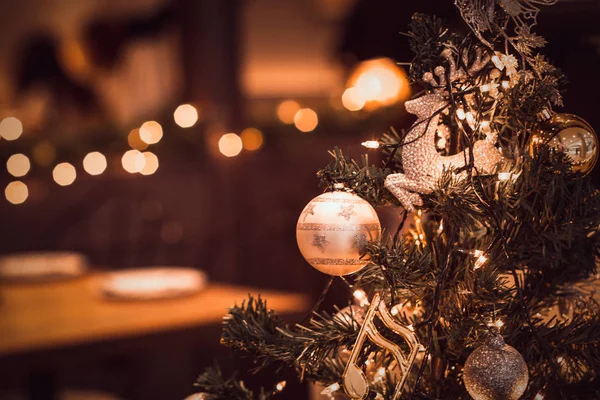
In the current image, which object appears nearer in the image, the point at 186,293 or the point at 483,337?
the point at 483,337

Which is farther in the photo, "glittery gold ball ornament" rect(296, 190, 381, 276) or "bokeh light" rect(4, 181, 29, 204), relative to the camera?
"bokeh light" rect(4, 181, 29, 204)

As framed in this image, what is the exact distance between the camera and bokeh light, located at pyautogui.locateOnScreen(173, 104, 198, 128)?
335cm

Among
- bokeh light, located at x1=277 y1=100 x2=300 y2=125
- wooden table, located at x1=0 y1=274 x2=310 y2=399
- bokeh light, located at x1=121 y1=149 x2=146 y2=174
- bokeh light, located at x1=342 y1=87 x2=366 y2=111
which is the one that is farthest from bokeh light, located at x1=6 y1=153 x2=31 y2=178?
bokeh light, located at x1=342 y1=87 x2=366 y2=111

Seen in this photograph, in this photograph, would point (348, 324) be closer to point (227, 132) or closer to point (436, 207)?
point (436, 207)

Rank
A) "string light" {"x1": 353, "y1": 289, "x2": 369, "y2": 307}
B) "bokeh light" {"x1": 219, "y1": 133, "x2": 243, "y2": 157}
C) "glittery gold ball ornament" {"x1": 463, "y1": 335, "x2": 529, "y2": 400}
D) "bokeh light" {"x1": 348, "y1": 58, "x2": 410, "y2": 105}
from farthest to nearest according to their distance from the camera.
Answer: "bokeh light" {"x1": 219, "y1": 133, "x2": 243, "y2": 157}, "bokeh light" {"x1": 348, "y1": 58, "x2": 410, "y2": 105}, "string light" {"x1": 353, "y1": 289, "x2": 369, "y2": 307}, "glittery gold ball ornament" {"x1": 463, "y1": 335, "x2": 529, "y2": 400}

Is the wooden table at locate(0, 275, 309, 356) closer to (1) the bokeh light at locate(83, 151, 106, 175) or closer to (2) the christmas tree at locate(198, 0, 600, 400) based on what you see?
(2) the christmas tree at locate(198, 0, 600, 400)

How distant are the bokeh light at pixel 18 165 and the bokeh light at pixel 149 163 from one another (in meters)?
0.51

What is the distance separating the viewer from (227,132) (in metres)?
3.60

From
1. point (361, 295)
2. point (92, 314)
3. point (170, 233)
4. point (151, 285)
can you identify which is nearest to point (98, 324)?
point (92, 314)

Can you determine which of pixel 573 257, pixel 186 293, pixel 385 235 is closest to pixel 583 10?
pixel 573 257

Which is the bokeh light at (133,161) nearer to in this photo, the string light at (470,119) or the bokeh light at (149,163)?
the bokeh light at (149,163)

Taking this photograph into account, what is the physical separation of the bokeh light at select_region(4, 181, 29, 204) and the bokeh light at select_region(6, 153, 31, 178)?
42 millimetres

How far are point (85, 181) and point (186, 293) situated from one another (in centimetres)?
178

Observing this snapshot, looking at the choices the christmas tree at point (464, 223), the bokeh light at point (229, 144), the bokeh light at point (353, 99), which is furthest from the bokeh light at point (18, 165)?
the christmas tree at point (464, 223)
